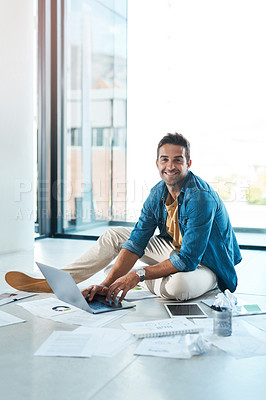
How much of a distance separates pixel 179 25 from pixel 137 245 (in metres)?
3.11

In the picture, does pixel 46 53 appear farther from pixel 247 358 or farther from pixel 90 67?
pixel 247 358

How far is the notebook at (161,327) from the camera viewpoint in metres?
2.13

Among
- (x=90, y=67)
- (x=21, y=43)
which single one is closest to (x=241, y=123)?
(x=90, y=67)

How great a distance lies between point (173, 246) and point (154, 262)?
0.64 feet

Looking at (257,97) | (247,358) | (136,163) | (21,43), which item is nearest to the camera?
(247,358)

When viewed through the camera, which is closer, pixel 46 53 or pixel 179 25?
pixel 179 25

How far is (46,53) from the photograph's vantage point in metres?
5.64

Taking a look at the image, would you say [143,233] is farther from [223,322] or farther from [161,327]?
[223,322]

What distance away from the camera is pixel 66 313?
8.20 ft

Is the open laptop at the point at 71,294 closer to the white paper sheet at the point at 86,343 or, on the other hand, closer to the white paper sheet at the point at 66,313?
the white paper sheet at the point at 66,313

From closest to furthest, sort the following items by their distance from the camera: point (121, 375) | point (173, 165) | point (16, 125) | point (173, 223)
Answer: point (121, 375) < point (173, 165) < point (173, 223) < point (16, 125)

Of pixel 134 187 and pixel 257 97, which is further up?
pixel 257 97

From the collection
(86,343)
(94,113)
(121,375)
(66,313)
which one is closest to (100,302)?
(66,313)

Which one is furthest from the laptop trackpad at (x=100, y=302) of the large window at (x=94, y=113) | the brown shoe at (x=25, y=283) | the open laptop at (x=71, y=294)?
the large window at (x=94, y=113)
